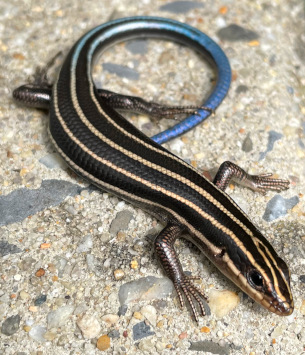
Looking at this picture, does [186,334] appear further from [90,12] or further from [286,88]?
[90,12]

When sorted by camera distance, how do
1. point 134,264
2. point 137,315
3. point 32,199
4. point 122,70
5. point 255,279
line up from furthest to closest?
point 122,70, point 32,199, point 134,264, point 137,315, point 255,279

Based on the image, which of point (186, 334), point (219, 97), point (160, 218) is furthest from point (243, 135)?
point (186, 334)

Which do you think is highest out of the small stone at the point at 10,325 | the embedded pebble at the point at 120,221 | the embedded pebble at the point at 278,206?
the embedded pebble at the point at 278,206

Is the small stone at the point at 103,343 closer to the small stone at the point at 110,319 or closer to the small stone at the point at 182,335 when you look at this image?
the small stone at the point at 110,319

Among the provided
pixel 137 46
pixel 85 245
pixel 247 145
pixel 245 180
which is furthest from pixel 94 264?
pixel 137 46

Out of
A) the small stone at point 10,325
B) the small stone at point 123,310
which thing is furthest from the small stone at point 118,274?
the small stone at point 10,325

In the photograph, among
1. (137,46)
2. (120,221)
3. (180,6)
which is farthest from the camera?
(180,6)

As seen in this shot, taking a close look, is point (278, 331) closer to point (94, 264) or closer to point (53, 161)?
point (94, 264)
